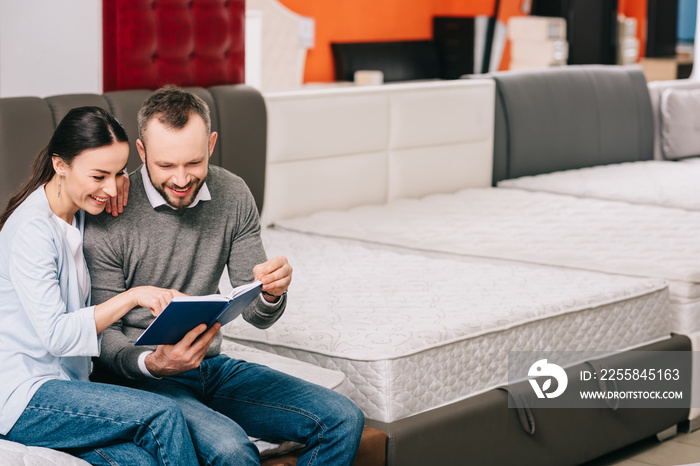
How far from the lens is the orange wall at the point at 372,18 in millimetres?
7141

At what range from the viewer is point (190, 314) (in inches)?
64.2

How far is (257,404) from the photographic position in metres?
1.87

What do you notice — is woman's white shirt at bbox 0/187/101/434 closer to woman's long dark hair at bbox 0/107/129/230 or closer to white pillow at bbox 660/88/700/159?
woman's long dark hair at bbox 0/107/129/230

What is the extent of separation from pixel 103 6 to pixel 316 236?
1.10 metres

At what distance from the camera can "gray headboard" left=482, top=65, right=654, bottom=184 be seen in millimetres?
4590

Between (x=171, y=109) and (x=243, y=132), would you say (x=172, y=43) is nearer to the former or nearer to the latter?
(x=243, y=132)

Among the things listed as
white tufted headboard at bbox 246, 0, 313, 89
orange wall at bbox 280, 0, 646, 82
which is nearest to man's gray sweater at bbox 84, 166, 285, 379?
white tufted headboard at bbox 246, 0, 313, 89

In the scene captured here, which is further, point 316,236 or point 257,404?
point 316,236

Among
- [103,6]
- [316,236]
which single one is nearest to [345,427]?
[316,236]

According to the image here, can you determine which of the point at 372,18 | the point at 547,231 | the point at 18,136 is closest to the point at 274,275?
the point at 18,136

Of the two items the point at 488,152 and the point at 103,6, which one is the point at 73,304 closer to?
the point at 103,6

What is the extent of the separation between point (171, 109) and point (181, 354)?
0.46m

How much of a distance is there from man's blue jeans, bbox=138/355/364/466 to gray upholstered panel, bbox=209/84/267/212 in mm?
1580

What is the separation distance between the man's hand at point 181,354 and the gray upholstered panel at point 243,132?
1.72 metres
